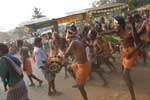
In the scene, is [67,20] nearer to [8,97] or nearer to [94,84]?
[94,84]

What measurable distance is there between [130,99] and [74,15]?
76.3ft

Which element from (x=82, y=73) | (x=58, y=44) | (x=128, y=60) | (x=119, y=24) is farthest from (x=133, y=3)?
(x=82, y=73)

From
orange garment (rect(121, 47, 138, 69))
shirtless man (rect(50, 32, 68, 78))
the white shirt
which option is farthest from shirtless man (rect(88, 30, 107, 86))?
orange garment (rect(121, 47, 138, 69))

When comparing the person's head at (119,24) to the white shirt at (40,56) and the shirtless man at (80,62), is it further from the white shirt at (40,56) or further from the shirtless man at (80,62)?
the white shirt at (40,56)

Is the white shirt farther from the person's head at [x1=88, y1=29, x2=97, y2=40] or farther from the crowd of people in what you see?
the person's head at [x1=88, y1=29, x2=97, y2=40]

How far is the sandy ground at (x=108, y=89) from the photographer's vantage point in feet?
27.0

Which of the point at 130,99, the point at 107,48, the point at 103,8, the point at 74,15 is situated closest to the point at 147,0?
the point at 74,15

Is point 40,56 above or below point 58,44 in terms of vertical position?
above

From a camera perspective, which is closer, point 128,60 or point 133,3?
point 128,60

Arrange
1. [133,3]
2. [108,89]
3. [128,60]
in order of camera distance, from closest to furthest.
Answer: [128,60] → [108,89] → [133,3]

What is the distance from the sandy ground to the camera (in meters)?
8.24

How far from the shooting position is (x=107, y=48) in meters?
11.2

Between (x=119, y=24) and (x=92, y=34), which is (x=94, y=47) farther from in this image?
(x=119, y=24)

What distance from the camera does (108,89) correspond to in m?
9.01
